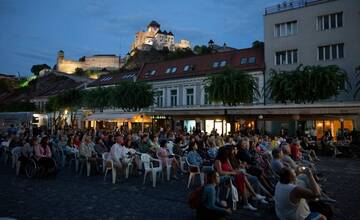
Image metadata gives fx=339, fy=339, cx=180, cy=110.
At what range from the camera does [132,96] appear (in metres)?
35.5

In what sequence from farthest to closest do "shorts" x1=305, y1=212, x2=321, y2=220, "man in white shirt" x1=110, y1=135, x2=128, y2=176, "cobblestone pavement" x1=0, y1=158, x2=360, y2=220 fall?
"man in white shirt" x1=110, y1=135, x2=128, y2=176
"cobblestone pavement" x1=0, y1=158, x2=360, y2=220
"shorts" x1=305, y1=212, x2=321, y2=220

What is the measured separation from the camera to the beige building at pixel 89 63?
364 feet

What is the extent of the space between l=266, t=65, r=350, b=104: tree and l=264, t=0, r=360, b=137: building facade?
88.5 inches

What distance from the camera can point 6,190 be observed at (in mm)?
9414

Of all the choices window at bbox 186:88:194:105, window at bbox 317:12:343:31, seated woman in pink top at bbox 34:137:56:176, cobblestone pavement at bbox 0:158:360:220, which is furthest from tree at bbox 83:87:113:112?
cobblestone pavement at bbox 0:158:360:220

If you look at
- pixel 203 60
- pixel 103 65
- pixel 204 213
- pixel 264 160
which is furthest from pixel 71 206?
pixel 103 65

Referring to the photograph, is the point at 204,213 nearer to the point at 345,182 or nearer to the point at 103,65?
the point at 345,182

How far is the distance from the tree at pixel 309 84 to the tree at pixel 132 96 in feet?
46.9

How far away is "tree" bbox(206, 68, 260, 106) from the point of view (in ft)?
88.7

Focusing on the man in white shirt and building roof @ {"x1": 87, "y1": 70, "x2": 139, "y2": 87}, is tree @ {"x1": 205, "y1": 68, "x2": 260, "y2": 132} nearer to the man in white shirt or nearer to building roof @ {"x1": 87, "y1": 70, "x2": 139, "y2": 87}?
the man in white shirt

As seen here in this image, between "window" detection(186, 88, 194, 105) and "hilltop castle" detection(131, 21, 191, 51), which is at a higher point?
"hilltop castle" detection(131, 21, 191, 51)

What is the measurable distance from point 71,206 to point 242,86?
70.1 feet

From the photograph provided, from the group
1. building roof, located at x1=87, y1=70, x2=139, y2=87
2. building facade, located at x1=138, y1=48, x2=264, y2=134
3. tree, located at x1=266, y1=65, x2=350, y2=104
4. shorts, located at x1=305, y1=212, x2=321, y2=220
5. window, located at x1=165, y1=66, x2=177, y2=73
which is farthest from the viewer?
building roof, located at x1=87, y1=70, x2=139, y2=87

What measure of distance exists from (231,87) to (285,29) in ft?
33.2
